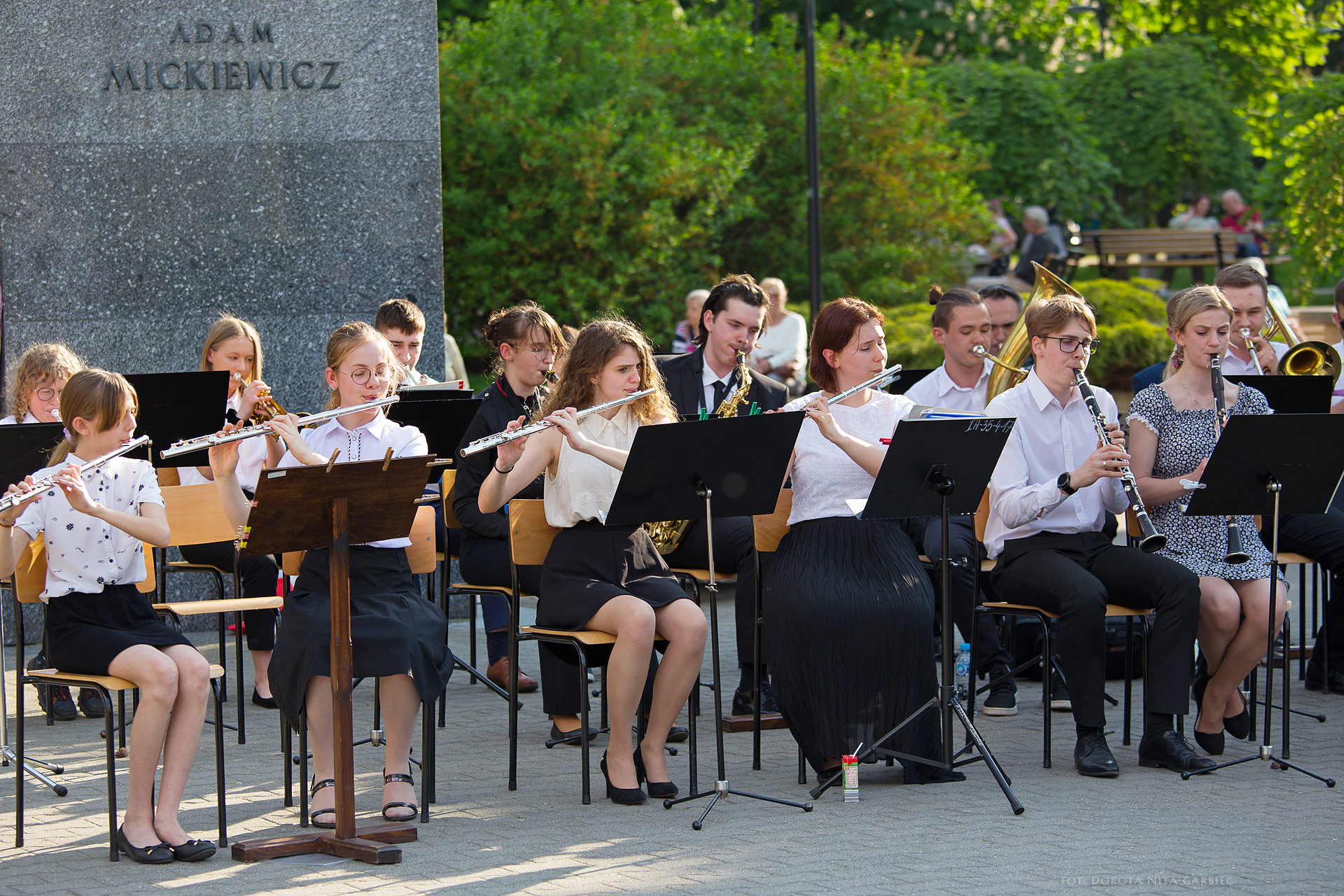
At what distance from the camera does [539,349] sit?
6.51 meters

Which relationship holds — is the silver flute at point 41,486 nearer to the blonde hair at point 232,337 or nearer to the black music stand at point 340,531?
the black music stand at point 340,531

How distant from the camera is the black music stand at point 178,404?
19.0 ft

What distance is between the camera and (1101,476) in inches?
209

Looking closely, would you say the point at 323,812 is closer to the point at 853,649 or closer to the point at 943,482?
the point at 853,649

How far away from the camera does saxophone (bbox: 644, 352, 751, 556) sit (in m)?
6.09

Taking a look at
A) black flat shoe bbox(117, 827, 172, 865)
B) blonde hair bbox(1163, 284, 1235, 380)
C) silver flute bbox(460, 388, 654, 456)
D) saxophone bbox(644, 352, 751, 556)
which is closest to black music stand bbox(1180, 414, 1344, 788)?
blonde hair bbox(1163, 284, 1235, 380)

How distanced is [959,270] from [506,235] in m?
5.80

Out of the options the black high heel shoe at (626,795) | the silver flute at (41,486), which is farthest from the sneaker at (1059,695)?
the silver flute at (41,486)

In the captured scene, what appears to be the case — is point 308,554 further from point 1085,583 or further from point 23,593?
point 1085,583

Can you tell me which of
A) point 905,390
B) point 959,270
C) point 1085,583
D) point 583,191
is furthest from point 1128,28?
point 1085,583

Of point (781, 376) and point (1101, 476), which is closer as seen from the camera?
point (1101, 476)

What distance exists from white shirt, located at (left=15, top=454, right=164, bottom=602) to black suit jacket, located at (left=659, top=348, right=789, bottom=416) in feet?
8.49

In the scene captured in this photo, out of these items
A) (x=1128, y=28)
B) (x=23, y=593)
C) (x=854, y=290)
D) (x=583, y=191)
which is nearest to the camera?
(x=23, y=593)

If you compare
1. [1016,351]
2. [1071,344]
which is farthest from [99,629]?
[1016,351]
